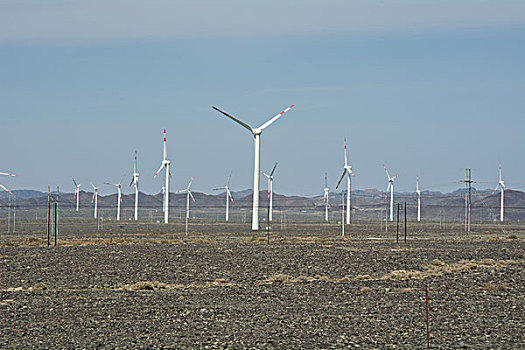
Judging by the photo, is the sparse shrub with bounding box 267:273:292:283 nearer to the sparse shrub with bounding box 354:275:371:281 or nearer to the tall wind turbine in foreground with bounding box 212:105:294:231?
the sparse shrub with bounding box 354:275:371:281

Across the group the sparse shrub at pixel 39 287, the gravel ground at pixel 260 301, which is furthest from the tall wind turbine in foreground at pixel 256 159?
the sparse shrub at pixel 39 287

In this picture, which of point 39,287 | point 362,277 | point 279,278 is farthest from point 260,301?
point 39,287

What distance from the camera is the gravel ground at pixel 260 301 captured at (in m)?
19.8

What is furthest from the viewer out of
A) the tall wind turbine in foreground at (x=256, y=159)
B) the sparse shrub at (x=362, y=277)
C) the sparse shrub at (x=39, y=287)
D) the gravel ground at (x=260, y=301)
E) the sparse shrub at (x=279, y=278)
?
the tall wind turbine in foreground at (x=256, y=159)

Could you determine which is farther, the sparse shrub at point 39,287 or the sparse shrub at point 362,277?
the sparse shrub at point 362,277

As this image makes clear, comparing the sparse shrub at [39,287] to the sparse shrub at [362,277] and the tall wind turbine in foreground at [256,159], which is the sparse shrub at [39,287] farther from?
the tall wind turbine in foreground at [256,159]

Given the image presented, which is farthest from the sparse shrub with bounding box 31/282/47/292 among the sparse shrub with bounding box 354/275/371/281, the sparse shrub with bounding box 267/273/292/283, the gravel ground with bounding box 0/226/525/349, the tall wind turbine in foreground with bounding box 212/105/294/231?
the tall wind turbine in foreground with bounding box 212/105/294/231

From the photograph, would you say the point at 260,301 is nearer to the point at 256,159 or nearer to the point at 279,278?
the point at 279,278

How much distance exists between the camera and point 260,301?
2733 cm

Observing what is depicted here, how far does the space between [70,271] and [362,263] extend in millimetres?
15599

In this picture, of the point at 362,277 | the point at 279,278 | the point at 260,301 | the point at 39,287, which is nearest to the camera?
the point at 260,301

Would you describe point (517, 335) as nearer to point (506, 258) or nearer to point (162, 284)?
point (162, 284)

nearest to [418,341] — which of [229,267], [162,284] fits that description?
[162,284]

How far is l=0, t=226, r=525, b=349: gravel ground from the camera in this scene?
19844 mm
